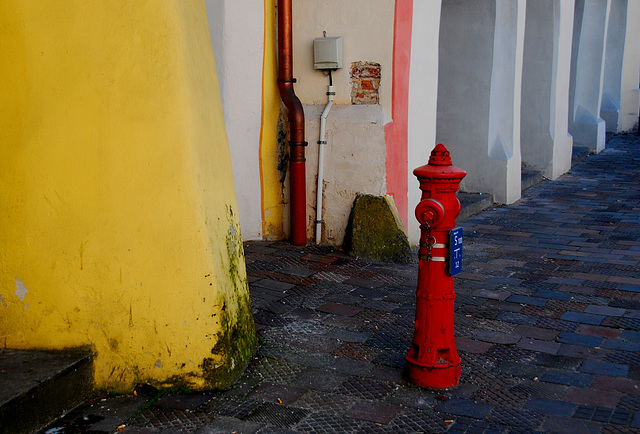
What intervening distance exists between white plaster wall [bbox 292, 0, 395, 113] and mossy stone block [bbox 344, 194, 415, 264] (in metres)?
0.89

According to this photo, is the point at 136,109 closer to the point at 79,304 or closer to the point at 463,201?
the point at 79,304

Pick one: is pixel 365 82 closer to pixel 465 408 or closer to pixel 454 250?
pixel 454 250

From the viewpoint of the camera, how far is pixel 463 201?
29.3ft

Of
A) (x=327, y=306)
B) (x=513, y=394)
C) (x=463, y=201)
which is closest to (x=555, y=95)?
(x=463, y=201)

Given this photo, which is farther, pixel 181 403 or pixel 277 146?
pixel 277 146

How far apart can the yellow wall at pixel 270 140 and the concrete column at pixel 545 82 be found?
6074 mm

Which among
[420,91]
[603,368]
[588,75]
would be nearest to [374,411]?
[603,368]

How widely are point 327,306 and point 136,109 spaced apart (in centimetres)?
221

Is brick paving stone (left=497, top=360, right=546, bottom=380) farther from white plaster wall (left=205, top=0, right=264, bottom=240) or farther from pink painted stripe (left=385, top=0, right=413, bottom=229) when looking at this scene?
white plaster wall (left=205, top=0, right=264, bottom=240)

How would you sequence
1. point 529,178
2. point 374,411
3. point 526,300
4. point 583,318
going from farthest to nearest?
point 529,178 → point 526,300 → point 583,318 → point 374,411

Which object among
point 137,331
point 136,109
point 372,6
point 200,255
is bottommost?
point 137,331

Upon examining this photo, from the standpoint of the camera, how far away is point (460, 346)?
4.39 metres

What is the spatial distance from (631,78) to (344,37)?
607 inches

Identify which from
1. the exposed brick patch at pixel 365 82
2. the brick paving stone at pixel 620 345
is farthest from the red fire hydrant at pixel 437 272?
the exposed brick patch at pixel 365 82
